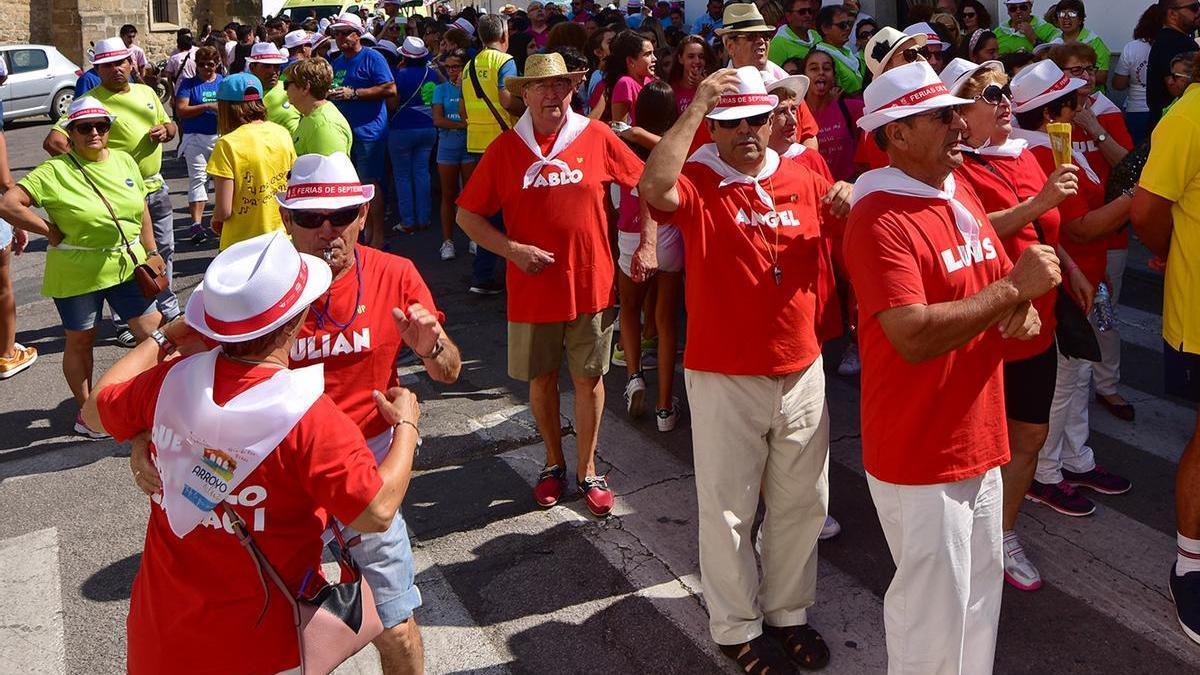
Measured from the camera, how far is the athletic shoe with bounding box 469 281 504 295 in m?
9.47

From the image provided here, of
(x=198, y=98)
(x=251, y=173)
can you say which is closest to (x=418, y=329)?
(x=251, y=173)

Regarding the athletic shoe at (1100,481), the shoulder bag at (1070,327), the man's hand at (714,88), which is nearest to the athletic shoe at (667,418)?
the athletic shoe at (1100,481)

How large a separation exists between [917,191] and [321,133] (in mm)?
5482

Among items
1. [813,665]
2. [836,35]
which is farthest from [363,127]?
[813,665]

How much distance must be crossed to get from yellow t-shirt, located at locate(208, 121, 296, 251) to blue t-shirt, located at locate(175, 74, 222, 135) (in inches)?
209

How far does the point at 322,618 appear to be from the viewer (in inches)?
112

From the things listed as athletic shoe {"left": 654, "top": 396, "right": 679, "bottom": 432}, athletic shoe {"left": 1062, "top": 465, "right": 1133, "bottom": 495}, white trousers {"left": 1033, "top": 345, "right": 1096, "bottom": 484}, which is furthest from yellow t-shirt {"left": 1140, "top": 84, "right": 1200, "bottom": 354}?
athletic shoe {"left": 654, "top": 396, "right": 679, "bottom": 432}

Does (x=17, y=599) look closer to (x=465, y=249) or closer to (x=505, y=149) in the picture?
(x=505, y=149)

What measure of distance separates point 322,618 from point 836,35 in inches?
289

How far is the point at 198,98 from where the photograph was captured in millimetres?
11766

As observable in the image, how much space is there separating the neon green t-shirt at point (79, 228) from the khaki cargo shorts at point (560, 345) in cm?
301

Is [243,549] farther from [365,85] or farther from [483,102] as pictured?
[365,85]

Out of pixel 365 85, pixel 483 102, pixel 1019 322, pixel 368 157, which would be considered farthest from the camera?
pixel 365 85

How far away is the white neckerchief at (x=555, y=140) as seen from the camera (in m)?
5.22
